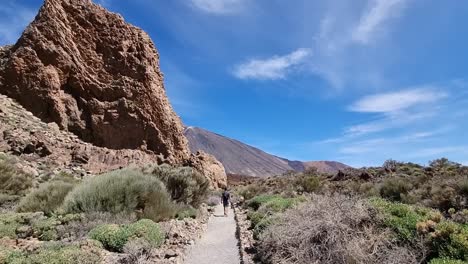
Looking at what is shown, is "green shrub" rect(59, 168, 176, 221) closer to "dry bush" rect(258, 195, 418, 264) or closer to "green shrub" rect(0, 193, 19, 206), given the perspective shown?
"dry bush" rect(258, 195, 418, 264)

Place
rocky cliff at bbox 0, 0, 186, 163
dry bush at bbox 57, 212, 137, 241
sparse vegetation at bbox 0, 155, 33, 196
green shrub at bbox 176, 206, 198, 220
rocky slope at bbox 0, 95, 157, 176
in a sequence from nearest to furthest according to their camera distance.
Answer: dry bush at bbox 57, 212, 137, 241 < green shrub at bbox 176, 206, 198, 220 < sparse vegetation at bbox 0, 155, 33, 196 < rocky slope at bbox 0, 95, 157, 176 < rocky cliff at bbox 0, 0, 186, 163

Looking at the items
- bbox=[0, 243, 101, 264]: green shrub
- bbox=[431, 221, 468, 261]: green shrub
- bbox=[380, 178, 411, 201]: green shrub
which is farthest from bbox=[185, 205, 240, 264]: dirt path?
bbox=[380, 178, 411, 201]: green shrub

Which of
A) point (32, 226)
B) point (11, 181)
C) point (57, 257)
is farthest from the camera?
point (11, 181)

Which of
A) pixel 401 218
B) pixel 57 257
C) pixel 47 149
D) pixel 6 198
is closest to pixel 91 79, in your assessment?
pixel 47 149

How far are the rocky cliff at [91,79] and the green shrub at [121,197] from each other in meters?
22.0

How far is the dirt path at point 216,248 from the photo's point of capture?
32.1ft

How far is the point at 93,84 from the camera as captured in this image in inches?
1410

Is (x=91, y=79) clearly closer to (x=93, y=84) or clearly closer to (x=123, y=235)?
(x=93, y=84)

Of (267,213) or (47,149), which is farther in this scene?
(47,149)

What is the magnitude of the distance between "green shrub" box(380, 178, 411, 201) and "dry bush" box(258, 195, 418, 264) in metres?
14.0

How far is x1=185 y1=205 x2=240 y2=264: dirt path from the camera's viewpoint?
32.1 ft

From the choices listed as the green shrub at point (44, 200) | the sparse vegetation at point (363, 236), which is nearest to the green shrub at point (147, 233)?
the sparse vegetation at point (363, 236)

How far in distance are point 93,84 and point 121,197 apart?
25.8 meters

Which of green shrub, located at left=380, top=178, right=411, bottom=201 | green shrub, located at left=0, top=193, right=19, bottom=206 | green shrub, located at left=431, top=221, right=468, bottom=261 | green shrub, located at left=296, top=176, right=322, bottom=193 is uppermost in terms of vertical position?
green shrub, located at left=296, top=176, right=322, bottom=193
